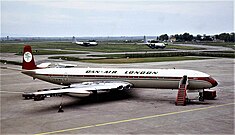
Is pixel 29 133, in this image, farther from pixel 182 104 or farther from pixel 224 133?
pixel 182 104

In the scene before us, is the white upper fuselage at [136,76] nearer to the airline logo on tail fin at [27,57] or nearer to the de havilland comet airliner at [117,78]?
the de havilland comet airliner at [117,78]

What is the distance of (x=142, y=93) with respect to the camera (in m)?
41.3

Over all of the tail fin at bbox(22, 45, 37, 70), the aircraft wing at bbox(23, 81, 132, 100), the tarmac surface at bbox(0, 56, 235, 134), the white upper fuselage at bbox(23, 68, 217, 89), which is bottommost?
the tarmac surface at bbox(0, 56, 235, 134)

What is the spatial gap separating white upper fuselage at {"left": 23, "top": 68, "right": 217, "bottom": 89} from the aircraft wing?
1.13 meters

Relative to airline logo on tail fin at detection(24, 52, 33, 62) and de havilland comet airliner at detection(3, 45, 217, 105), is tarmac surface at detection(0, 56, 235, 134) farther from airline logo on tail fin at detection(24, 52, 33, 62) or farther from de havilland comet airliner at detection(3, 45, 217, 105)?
airline logo on tail fin at detection(24, 52, 33, 62)

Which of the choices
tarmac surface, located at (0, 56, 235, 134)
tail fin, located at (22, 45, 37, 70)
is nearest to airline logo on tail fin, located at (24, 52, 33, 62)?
tail fin, located at (22, 45, 37, 70)

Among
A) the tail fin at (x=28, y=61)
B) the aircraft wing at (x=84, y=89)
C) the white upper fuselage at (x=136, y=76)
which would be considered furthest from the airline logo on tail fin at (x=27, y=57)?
the aircraft wing at (x=84, y=89)

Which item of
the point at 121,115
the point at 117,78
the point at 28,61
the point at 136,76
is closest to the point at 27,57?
the point at 28,61

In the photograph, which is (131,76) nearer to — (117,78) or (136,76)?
(136,76)

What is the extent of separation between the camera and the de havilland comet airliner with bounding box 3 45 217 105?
119 feet

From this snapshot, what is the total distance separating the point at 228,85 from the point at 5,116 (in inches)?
1302

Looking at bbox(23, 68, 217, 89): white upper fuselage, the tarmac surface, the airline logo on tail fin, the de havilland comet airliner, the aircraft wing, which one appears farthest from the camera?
the airline logo on tail fin

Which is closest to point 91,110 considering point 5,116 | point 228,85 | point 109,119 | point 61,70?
point 109,119

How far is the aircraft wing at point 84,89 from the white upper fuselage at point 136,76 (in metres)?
Answer: 1.13
